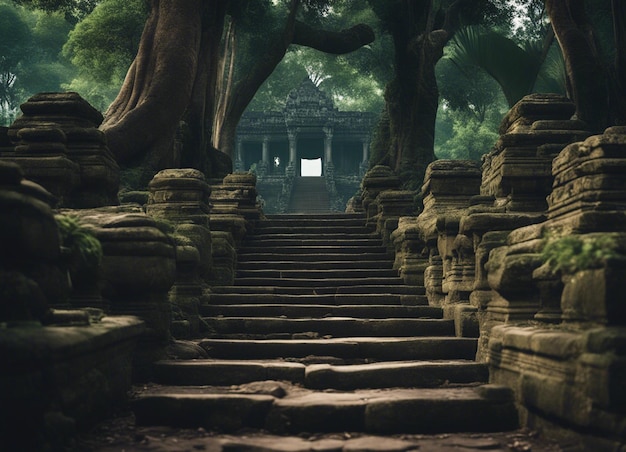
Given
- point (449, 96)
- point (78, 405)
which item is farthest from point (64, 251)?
point (449, 96)

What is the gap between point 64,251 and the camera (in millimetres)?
4094

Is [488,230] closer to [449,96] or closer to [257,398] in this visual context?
[257,398]

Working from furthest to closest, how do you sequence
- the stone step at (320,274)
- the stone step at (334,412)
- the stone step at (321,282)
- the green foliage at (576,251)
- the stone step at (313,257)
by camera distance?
the stone step at (313,257) → the stone step at (320,274) → the stone step at (321,282) → the stone step at (334,412) → the green foliage at (576,251)

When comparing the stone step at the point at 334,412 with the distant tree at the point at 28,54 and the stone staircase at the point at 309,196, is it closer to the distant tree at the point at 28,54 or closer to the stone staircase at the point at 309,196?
the stone staircase at the point at 309,196

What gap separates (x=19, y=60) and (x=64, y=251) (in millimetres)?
33095

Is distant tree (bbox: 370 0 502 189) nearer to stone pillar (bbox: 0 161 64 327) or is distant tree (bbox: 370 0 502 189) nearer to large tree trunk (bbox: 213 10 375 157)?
large tree trunk (bbox: 213 10 375 157)

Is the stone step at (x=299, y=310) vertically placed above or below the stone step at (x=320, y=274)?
below

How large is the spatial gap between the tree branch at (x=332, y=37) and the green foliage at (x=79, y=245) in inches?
740

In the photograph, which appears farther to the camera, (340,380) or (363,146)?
(363,146)

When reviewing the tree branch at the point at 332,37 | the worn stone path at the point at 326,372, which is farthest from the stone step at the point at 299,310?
the tree branch at the point at 332,37

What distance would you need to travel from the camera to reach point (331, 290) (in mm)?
9031

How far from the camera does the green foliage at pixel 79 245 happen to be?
4445mm

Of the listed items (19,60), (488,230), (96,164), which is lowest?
(488,230)

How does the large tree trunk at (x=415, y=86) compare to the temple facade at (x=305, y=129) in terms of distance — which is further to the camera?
the temple facade at (x=305, y=129)
